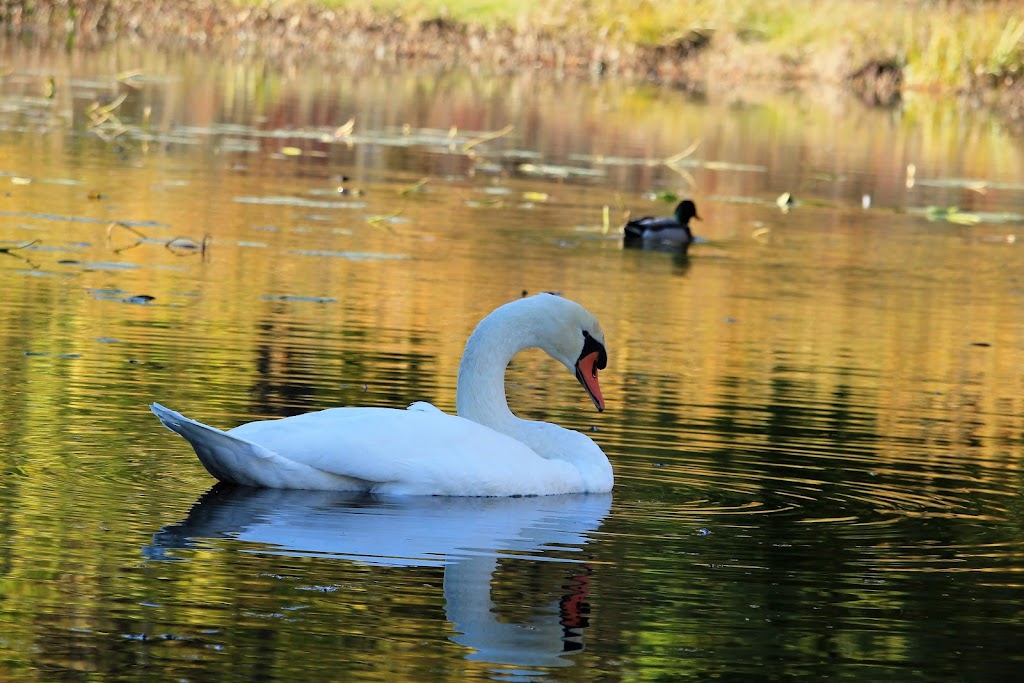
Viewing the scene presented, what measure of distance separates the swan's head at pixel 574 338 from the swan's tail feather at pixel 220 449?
5.15 ft

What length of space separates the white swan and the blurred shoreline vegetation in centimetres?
4118

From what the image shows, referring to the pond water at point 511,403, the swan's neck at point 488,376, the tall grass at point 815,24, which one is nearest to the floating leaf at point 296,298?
the pond water at point 511,403

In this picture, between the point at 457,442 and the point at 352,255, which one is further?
the point at 352,255

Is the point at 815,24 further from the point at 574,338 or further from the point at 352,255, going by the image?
the point at 574,338

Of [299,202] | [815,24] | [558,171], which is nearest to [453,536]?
[299,202]

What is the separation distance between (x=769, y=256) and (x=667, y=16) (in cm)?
3571

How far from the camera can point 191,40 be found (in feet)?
168

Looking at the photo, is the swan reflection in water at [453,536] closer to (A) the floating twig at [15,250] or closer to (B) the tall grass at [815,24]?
(A) the floating twig at [15,250]

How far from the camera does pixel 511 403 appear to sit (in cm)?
1081

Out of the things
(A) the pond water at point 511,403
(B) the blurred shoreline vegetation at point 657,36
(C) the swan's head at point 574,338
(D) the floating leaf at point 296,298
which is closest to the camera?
(A) the pond water at point 511,403

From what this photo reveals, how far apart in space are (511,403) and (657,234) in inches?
363

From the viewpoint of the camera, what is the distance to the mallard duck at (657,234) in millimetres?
19734

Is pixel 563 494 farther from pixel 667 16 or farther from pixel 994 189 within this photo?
pixel 667 16

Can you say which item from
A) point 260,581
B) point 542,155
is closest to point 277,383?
point 260,581
